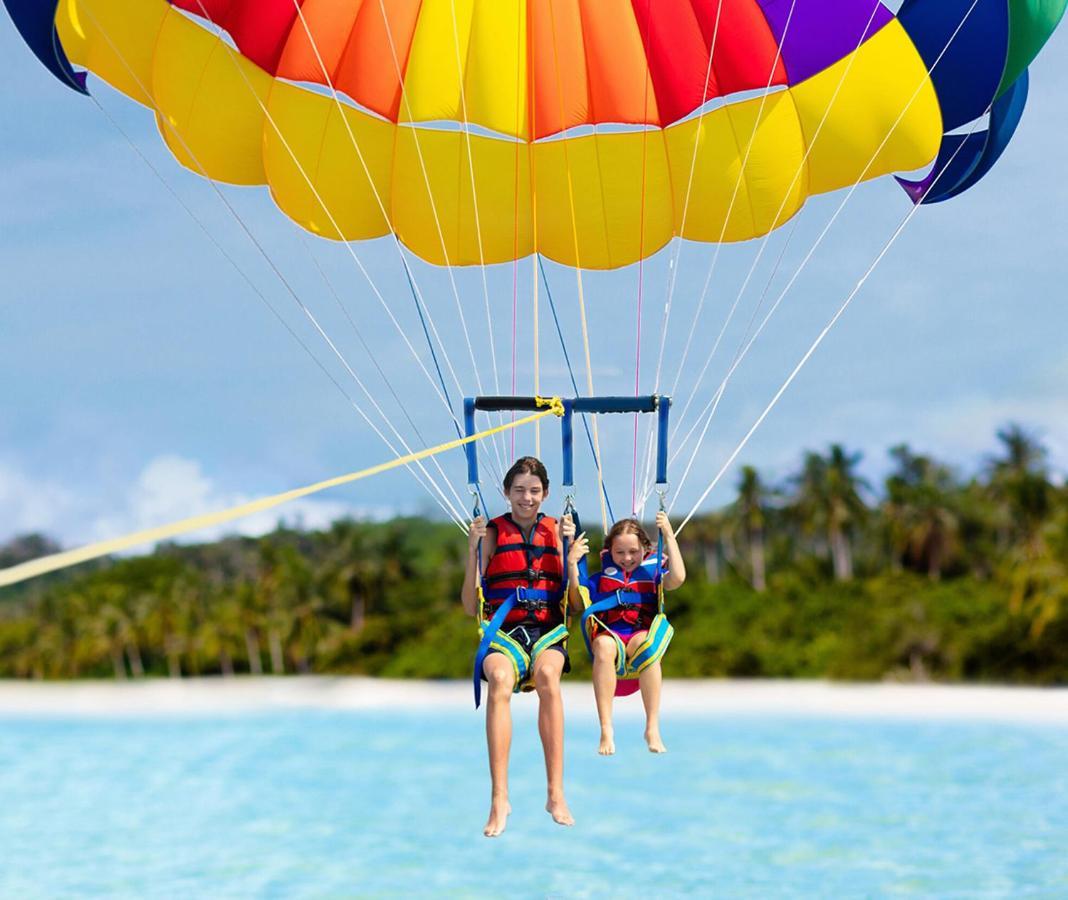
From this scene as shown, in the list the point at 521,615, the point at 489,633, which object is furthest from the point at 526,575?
the point at 489,633

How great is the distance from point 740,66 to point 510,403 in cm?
292

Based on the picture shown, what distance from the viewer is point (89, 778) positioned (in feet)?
60.3

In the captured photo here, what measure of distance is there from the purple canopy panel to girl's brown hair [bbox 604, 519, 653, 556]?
293 centimetres

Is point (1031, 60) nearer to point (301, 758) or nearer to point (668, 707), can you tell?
point (301, 758)

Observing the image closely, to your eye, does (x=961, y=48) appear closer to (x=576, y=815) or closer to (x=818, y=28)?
(x=818, y=28)

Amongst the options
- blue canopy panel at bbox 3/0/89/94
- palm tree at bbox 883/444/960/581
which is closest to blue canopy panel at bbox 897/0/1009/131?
blue canopy panel at bbox 3/0/89/94

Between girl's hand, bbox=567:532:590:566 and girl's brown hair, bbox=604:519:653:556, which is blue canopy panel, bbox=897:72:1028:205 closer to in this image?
girl's brown hair, bbox=604:519:653:556

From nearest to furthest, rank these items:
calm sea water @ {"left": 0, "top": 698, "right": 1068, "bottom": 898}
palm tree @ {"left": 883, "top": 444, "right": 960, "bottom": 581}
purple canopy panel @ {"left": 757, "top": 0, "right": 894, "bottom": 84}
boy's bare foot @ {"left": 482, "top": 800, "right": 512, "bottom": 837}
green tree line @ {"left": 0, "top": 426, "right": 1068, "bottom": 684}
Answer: boy's bare foot @ {"left": 482, "top": 800, "right": 512, "bottom": 837}, purple canopy panel @ {"left": 757, "top": 0, "right": 894, "bottom": 84}, calm sea water @ {"left": 0, "top": 698, "right": 1068, "bottom": 898}, green tree line @ {"left": 0, "top": 426, "right": 1068, "bottom": 684}, palm tree @ {"left": 883, "top": 444, "right": 960, "bottom": 581}

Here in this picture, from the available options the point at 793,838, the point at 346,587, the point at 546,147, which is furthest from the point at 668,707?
the point at 546,147

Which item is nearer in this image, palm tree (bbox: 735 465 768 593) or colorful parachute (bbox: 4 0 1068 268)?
colorful parachute (bbox: 4 0 1068 268)

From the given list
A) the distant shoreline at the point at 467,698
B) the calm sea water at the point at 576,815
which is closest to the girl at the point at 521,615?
the calm sea water at the point at 576,815

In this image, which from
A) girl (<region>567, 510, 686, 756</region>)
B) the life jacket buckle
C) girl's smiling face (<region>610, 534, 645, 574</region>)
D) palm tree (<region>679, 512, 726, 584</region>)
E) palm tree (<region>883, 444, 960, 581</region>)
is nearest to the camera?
the life jacket buckle

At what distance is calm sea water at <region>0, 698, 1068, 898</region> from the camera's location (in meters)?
10.8

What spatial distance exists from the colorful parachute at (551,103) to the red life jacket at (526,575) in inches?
88.4
